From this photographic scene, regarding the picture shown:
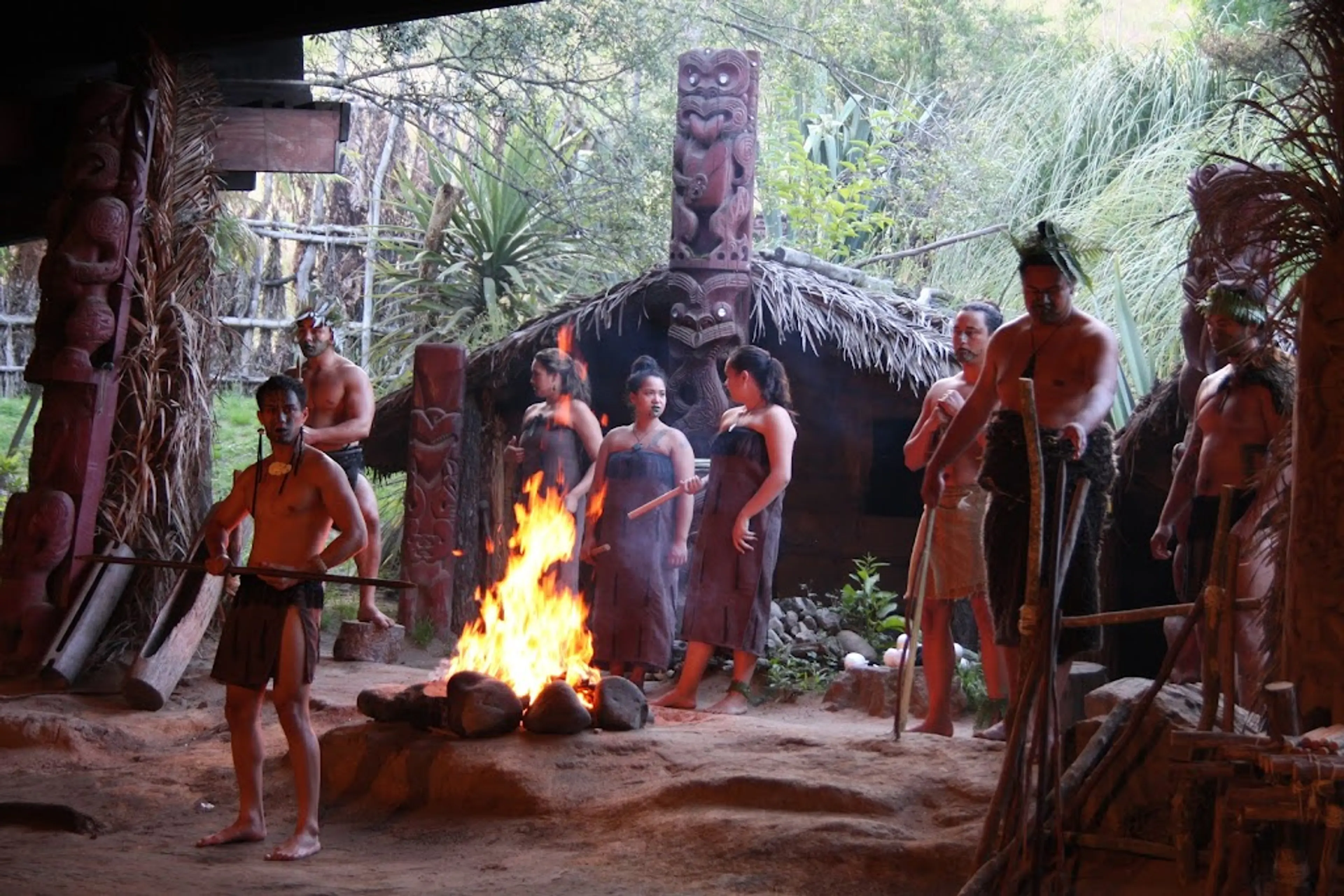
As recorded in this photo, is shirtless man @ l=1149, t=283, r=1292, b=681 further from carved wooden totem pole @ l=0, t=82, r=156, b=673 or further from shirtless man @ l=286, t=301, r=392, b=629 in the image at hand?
carved wooden totem pole @ l=0, t=82, r=156, b=673

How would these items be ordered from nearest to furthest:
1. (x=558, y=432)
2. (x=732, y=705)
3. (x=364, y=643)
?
(x=732, y=705)
(x=558, y=432)
(x=364, y=643)

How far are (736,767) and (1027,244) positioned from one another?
2289mm

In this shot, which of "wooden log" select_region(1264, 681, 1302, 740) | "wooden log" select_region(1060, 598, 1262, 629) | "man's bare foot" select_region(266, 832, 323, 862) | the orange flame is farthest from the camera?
the orange flame

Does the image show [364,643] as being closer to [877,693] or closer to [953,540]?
[877,693]

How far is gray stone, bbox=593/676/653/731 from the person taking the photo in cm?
665

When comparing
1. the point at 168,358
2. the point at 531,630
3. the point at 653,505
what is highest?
the point at 168,358

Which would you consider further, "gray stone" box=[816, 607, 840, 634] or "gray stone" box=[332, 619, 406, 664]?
"gray stone" box=[816, 607, 840, 634]

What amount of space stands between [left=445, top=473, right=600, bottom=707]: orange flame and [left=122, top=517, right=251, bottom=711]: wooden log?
153 cm

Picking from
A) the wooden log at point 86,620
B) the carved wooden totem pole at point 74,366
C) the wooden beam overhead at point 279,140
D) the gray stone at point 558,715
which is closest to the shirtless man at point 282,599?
the gray stone at point 558,715

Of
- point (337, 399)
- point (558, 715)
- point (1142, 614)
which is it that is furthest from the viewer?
point (337, 399)

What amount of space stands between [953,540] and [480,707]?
2297 mm

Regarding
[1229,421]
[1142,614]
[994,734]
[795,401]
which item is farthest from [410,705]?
[795,401]

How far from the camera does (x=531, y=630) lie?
7648 mm

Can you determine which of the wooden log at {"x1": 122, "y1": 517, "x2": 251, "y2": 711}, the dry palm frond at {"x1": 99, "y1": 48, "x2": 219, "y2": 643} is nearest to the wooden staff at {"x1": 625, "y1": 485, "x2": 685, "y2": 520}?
the wooden log at {"x1": 122, "y1": 517, "x2": 251, "y2": 711}
